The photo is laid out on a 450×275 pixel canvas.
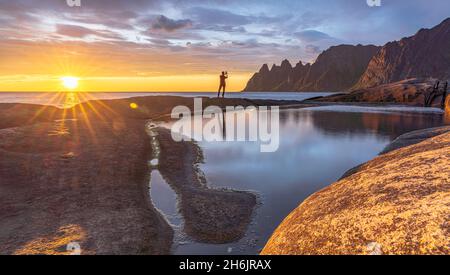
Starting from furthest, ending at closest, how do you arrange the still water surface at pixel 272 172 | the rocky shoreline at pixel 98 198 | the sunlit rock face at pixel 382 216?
1. the still water surface at pixel 272 172
2. the rocky shoreline at pixel 98 198
3. the sunlit rock face at pixel 382 216

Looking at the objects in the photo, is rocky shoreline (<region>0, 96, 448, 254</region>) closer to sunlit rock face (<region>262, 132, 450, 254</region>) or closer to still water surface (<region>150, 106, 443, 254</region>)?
sunlit rock face (<region>262, 132, 450, 254</region>)

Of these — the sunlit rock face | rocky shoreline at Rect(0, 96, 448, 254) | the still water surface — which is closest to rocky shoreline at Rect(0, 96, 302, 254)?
rocky shoreline at Rect(0, 96, 448, 254)

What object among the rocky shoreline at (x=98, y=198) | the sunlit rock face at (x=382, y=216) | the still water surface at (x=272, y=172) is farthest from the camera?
the still water surface at (x=272, y=172)

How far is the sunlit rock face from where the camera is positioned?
402 cm

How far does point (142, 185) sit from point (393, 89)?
3370 inches

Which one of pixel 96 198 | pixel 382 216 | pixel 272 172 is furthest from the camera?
pixel 272 172

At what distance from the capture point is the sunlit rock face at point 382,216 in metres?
4.02

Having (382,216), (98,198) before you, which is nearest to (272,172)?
(98,198)

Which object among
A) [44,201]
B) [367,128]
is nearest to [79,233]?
[44,201]

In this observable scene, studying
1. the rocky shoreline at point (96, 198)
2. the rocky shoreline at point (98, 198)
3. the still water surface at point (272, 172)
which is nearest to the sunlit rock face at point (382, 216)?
the rocky shoreline at point (98, 198)

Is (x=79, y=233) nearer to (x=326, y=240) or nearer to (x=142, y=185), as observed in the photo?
(x=142, y=185)

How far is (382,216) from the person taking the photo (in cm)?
468

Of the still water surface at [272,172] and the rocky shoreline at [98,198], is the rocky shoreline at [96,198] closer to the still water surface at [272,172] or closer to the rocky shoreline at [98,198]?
the rocky shoreline at [98,198]

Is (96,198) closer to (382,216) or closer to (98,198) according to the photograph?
(98,198)
